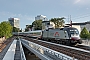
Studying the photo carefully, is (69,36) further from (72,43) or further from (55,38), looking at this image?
(55,38)

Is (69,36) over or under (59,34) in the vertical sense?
under

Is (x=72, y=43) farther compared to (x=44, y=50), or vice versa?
(x=72, y=43)

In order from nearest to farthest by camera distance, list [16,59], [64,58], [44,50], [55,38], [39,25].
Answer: [64,58], [44,50], [16,59], [55,38], [39,25]

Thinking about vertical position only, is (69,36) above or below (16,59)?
above

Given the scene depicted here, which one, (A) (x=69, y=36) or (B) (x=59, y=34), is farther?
(B) (x=59, y=34)

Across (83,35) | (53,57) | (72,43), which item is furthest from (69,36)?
(83,35)

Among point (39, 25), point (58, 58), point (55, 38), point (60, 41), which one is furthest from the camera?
point (39, 25)

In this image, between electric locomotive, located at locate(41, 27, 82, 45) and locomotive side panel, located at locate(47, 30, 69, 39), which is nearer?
electric locomotive, located at locate(41, 27, 82, 45)

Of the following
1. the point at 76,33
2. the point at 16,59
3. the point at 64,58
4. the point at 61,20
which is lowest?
the point at 16,59

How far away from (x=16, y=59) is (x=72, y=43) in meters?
13.1

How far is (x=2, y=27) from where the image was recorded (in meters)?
89.1

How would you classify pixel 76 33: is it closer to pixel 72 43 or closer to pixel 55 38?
pixel 72 43

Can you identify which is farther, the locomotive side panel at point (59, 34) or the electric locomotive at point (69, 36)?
the locomotive side panel at point (59, 34)

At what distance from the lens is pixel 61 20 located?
91.2 m
